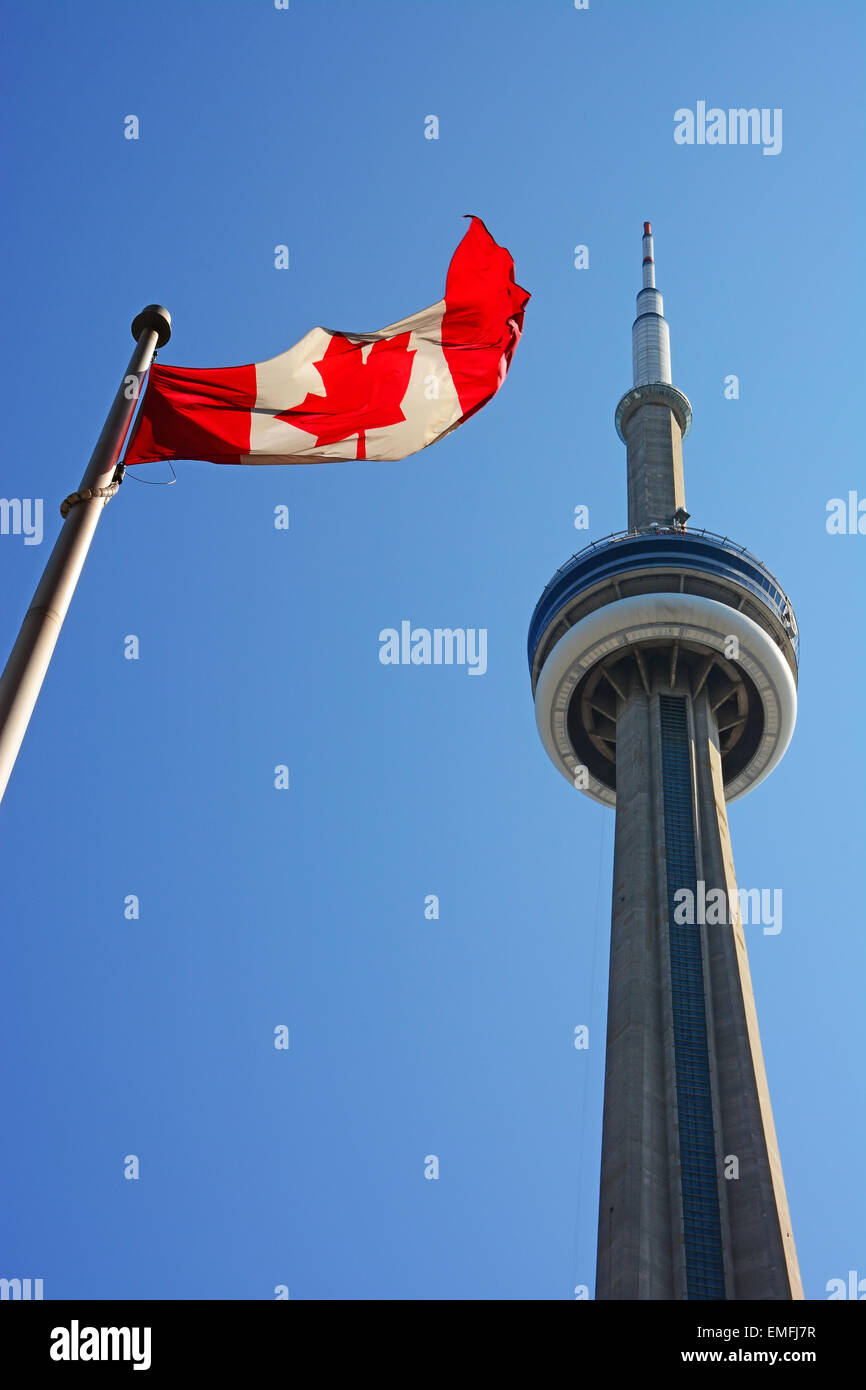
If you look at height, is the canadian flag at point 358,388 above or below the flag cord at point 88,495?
above

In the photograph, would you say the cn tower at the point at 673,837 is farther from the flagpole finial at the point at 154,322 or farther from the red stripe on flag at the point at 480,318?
the flagpole finial at the point at 154,322

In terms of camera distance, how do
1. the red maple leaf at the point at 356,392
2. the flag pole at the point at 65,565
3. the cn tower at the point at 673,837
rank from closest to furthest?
the flag pole at the point at 65,565
the red maple leaf at the point at 356,392
the cn tower at the point at 673,837

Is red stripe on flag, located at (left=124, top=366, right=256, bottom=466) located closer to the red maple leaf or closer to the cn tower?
the red maple leaf

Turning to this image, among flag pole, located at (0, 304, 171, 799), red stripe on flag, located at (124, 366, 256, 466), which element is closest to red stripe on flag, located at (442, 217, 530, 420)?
red stripe on flag, located at (124, 366, 256, 466)

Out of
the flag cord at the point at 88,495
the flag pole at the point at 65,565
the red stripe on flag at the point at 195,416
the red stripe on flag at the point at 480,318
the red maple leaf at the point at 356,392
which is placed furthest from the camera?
the red stripe on flag at the point at 480,318

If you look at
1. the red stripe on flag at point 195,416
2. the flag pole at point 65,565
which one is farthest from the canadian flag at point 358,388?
the flag pole at point 65,565

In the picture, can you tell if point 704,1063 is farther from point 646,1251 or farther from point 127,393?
point 127,393

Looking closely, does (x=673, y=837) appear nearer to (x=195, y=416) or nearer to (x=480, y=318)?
(x=480, y=318)
